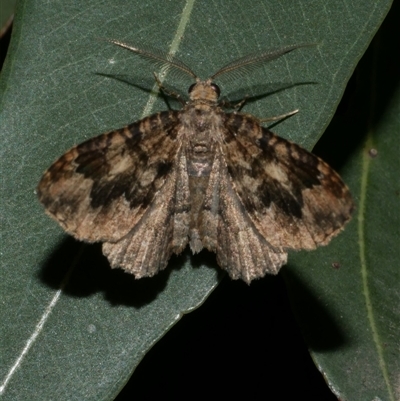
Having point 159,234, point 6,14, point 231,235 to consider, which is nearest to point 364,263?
point 231,235

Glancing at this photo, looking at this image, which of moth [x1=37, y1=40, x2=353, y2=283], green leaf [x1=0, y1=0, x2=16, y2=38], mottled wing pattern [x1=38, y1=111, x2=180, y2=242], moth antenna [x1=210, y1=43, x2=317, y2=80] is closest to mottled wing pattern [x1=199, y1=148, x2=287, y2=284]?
moth [x1=37, y1=40, x2=353, y2=283]

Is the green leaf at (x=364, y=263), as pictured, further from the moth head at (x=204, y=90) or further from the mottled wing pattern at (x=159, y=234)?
the moth head at (x=204, y=90)

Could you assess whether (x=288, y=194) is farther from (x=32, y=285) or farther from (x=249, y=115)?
(x=32, y=285)

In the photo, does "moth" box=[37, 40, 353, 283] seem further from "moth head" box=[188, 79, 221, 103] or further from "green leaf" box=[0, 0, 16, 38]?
"green leaf" box=[0, 0, 16, 38]

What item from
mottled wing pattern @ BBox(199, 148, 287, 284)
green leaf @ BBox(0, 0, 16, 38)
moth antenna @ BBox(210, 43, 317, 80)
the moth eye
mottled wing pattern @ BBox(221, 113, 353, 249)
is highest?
green leaf @ BBox(0, 0, 16, 38)

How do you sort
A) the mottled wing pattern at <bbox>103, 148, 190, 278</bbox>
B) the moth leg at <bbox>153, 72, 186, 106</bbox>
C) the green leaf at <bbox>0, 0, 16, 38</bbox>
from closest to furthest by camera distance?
the mottled wing pattern at <bbox>103, 148, 190, 278</bbox> < the moth leg at <bbox>153, 72, 186, 106</bbox> < the green leaf at <bbox>0, 0, 16, 38</bbox>

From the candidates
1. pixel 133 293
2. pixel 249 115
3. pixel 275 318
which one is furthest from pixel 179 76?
pixel 275 318

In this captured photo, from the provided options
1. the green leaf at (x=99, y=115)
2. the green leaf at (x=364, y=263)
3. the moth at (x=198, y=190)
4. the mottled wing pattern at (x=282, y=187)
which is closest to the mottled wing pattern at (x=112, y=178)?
the moth at (x=198, y=190)
